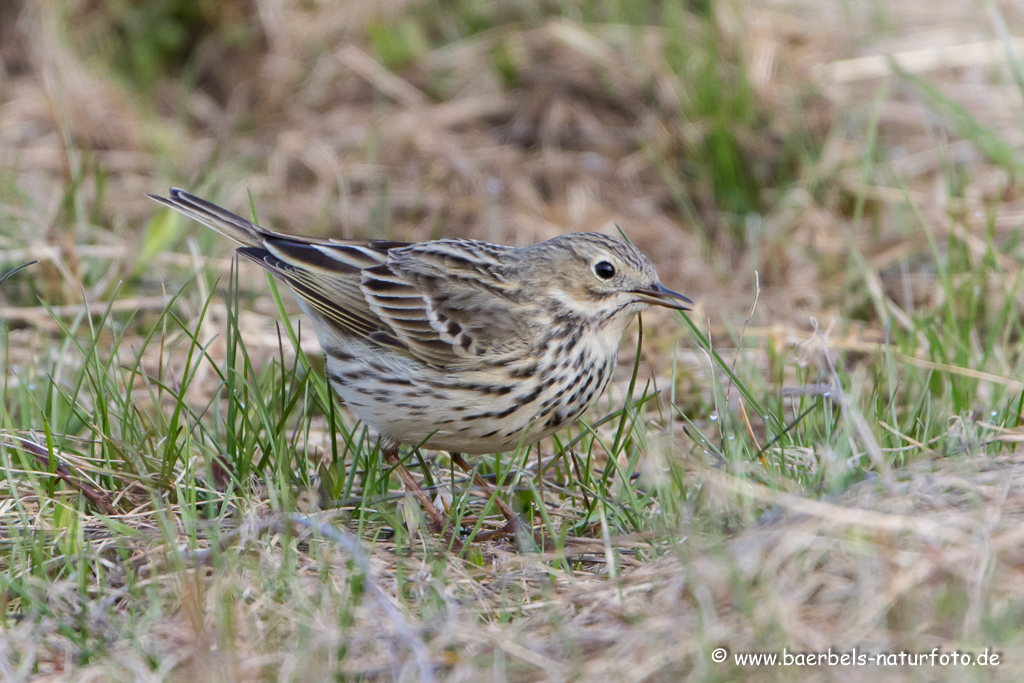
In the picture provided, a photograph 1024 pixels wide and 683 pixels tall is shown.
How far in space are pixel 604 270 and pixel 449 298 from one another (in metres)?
0.64

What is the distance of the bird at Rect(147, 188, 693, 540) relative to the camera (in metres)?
4.27

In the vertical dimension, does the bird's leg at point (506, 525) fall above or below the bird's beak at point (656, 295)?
below

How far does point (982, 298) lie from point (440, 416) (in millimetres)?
2941

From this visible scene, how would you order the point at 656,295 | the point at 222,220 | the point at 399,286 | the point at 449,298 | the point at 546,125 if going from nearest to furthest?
the point at 656,295 < the point at 449,298 < the point at 399,286 < the point at 222,220 < the point at 546,125

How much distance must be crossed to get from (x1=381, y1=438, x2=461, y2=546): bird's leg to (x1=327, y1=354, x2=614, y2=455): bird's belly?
12cm

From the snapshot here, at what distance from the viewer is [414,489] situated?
430cm

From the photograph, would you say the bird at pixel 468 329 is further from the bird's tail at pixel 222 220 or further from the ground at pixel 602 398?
the ground at pixel 602 398

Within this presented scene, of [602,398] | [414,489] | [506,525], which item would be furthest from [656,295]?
[602,398]

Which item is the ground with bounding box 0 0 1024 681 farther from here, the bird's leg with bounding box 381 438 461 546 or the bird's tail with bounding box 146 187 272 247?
the bird's tail with bounding box 146 187 272 247

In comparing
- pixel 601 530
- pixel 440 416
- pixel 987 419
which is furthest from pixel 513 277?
pixel 987 419

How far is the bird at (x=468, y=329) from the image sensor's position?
14.0ft

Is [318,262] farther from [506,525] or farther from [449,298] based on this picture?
[506,525]

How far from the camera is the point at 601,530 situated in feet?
13.0

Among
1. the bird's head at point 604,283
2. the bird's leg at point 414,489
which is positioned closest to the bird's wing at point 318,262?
the bird's leg at point 414,489
